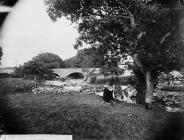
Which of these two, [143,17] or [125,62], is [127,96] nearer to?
[125,62]

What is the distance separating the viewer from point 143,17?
1255 cm

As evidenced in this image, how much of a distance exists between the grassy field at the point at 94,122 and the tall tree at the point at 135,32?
2764mm

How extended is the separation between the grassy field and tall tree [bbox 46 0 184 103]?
9.07 feet

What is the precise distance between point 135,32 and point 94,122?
5.01m

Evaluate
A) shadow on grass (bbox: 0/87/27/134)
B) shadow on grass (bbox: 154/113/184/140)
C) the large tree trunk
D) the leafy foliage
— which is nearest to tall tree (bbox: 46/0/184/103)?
the large tree trunk

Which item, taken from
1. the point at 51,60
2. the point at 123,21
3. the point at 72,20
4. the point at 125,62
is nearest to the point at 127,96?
the point at 125,62

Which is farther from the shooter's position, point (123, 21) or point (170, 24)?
point (123, 21)

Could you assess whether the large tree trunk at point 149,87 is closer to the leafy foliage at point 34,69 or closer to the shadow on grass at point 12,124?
the shadow on grass at point 12,124

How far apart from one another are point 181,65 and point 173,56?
934 mm

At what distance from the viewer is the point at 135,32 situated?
42.1 feet

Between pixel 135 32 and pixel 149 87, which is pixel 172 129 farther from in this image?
pixel 135 32

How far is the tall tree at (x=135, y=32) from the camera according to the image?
12578mm

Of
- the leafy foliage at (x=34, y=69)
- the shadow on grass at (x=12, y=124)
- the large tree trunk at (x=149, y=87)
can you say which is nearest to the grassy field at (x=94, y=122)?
the shadow on grass at (x=12, y=124)

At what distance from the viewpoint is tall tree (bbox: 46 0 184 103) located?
12578 mm
